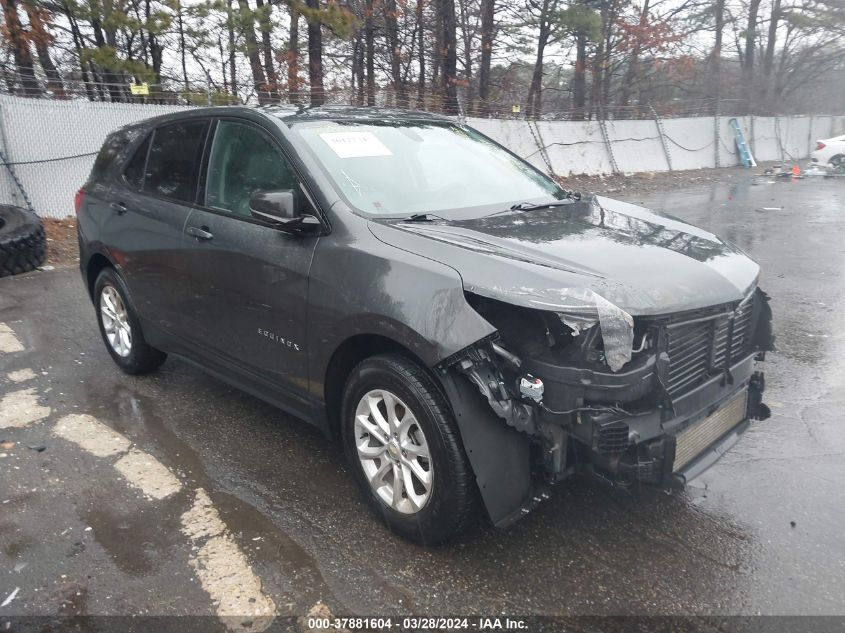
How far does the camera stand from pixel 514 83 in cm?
2736

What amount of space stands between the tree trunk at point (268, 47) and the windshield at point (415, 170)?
12.5m

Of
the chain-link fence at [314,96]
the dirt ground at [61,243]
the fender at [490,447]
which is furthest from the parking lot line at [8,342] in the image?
the fender at [490,447]

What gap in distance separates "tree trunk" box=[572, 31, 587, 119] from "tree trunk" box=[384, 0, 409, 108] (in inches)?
275

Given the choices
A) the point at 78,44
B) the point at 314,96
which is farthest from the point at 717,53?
the point at 78,44

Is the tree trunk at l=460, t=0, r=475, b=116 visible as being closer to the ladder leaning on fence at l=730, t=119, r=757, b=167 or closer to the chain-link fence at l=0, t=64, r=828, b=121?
the chain-link fence at l=0, t=64, r=828, b=121

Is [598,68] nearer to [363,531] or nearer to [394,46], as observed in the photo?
[394,46]

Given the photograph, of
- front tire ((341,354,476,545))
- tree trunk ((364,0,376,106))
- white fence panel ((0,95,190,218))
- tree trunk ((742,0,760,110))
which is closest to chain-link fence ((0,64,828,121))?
tree trunk ((364,0,376,106))

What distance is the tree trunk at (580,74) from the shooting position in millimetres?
26641

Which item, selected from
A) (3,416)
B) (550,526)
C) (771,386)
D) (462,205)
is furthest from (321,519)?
(771,386)

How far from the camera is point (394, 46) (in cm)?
2330

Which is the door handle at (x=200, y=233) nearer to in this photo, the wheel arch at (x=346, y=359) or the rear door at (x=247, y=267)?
the rear door at (x=247, y=267)

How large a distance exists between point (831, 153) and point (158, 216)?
73.1 ft

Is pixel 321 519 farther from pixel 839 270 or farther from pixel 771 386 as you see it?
pixel 839 270

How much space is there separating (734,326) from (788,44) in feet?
132
